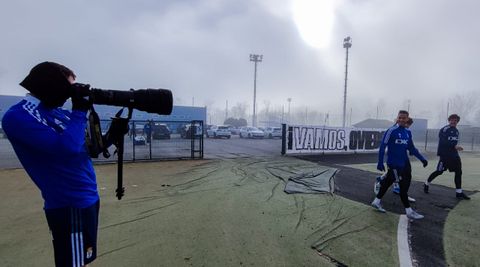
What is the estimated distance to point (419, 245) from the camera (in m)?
3.67

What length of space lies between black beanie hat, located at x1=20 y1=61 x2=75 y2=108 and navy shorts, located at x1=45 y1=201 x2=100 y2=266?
1.97 feet

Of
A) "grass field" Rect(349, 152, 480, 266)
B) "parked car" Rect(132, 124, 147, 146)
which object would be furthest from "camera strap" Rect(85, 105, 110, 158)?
"parked car" Rect(132, 124, 147, 146)

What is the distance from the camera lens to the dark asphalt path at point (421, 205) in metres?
3.48

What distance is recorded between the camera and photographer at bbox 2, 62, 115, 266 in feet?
4.80

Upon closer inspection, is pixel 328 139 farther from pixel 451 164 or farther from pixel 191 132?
pixel 451 164

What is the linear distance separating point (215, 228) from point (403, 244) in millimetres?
2465

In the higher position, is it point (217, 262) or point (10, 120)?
point (10, 120)

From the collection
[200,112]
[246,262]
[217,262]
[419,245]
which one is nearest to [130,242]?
[217,262]

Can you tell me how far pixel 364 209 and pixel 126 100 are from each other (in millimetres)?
4632

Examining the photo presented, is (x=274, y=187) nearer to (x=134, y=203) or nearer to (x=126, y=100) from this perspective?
(x=134, y=203)

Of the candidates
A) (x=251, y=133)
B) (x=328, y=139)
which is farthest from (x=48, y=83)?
(x=251, y=133)

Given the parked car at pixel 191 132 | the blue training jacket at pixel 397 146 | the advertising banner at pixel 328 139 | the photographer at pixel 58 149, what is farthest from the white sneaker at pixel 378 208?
the advertising banner at pixel 328 139

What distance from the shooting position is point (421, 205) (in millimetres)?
5555

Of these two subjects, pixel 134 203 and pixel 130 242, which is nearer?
pixel 130 242
